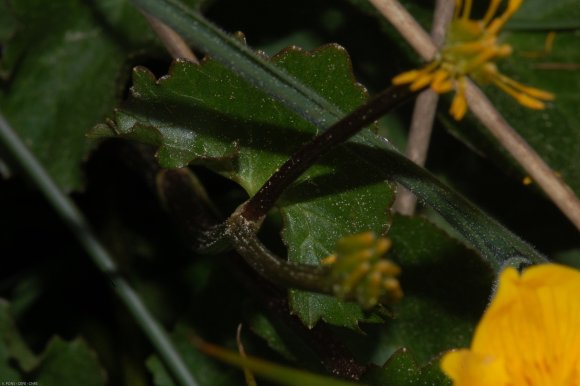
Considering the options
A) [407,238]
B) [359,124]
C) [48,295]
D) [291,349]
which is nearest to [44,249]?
[48,295]

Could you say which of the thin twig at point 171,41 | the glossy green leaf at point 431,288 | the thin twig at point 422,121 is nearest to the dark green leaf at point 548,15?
the thin twig at point 422,121

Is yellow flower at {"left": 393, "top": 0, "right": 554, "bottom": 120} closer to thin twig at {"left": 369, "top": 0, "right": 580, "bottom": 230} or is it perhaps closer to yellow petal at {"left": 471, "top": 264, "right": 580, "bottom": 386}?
yellow petal at {"left": 471, "top": 264, "right": 580, "bottom": 386}

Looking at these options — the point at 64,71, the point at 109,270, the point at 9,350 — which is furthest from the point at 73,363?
the point at 64,71

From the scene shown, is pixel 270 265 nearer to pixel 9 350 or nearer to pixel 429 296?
pixel 429 296

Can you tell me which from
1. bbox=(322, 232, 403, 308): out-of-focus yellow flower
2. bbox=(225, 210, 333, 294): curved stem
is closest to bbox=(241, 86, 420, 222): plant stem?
bbox=(225, 210, 333, 294): curved stem

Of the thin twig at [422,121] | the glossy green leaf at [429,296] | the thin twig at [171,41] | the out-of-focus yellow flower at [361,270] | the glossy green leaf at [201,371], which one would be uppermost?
the thin twig at [171,41]

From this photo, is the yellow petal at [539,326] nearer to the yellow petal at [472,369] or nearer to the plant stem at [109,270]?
the yellow petal at [472,369]
